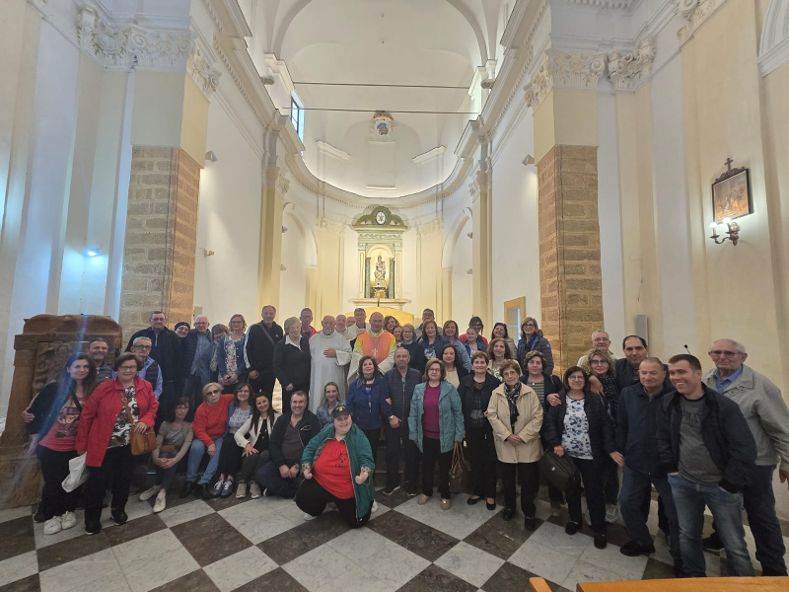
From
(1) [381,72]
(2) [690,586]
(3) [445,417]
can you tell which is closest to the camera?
(2) [690,586]

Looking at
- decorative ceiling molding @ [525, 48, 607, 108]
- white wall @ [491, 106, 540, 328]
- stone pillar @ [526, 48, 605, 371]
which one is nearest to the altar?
white wall @ [491, 106, 540, 328]

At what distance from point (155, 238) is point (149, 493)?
3.28m

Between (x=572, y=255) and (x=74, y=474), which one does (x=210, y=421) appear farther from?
(x=572, y=255)

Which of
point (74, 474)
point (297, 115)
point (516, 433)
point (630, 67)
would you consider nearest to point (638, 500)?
point (516, 433)

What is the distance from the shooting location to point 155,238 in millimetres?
5219

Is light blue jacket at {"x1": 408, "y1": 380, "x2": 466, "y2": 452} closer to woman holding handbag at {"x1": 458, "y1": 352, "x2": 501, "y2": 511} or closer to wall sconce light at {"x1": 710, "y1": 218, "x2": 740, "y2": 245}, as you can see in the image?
woman holding handbag at {"x1": 458, "y1": 352, "x2": 501, "y2": 511}

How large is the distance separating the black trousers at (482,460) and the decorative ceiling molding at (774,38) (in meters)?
4.72

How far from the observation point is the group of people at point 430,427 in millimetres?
2328

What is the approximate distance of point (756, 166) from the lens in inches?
156

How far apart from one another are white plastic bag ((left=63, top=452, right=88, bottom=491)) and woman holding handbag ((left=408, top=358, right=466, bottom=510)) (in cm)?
265

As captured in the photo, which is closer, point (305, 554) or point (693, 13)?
point (305, 554)

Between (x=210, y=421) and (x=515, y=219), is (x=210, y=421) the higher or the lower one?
the lower one

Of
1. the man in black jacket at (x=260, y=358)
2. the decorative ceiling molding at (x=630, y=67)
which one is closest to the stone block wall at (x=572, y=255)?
the decorative ceiling molding at (x=630, y=67)

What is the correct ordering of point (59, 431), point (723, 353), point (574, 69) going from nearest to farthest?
point (723, 353) → point (59, 431) → point (574, 69)
